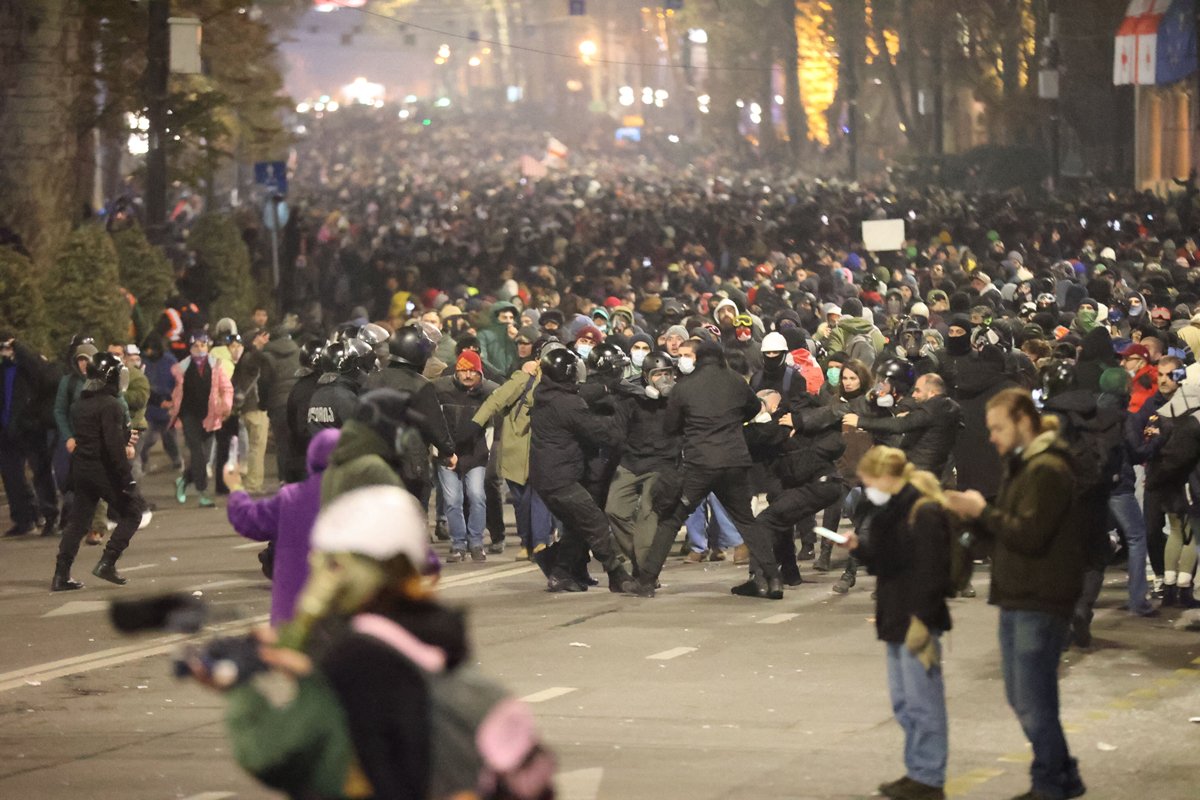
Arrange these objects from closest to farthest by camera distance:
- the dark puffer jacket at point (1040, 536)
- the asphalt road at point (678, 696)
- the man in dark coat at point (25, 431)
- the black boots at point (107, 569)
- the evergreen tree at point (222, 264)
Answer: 1. the dark puffer jacket at point (1040, 536)
2. the asphalt road at point (678, 696)
3. the black boots at point (107, 569)
4. the man in dark coat at point (25, 431)
5. the evergreen tree at point (222, 264)

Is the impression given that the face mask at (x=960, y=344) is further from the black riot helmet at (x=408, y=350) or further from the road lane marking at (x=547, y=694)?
the road lane marking at (x=547, y=694)

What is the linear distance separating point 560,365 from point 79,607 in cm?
346

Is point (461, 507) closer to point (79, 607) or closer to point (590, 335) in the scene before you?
point (590, 335)

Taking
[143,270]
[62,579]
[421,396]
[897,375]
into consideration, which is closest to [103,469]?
[62,579]

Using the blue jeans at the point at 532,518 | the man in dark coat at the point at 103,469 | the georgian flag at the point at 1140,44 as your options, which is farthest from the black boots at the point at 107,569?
the georgian flag at the point at 1140,44

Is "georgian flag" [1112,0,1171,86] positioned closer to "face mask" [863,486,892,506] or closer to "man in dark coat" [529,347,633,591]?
"man in dark coat" [529,347,633,591]

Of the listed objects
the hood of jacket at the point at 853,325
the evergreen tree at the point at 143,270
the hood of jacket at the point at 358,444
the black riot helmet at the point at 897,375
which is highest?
the evergreen tree at the point at 143,270

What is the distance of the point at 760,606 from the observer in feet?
43.4

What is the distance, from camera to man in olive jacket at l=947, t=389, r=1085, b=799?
25.4ft

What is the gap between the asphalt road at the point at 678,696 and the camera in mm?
8570

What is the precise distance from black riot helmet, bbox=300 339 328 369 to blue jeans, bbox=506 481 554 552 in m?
1.81

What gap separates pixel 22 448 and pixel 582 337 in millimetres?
4665

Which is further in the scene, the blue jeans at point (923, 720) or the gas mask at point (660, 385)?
the gas mask at point (660, 385)

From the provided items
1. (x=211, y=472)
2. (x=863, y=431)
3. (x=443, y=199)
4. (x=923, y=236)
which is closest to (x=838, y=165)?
(x=443, y=199)
